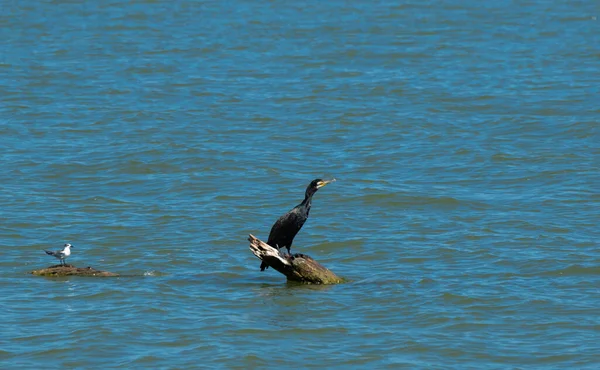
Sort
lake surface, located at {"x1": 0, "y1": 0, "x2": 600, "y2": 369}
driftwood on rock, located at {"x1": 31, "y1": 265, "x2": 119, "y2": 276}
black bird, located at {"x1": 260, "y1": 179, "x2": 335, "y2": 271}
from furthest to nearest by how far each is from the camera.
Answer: driftwood on rock, located at {"x1": 31, "y1": 265, "x2": 119, "y2": 276} → black bird, located at {"x1": 260, "y1": 179, "x2": 335, "y2": 271} → lake surface, located at {"x1": 0, "y1": 0, "x2": 600, "y2": 369}

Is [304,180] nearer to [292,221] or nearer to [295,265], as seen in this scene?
[292,221]

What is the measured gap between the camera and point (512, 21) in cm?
3844

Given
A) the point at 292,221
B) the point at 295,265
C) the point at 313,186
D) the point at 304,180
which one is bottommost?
the point at 295,265

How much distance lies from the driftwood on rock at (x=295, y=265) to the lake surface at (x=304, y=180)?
224mm

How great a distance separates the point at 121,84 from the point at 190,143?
645 centimetres

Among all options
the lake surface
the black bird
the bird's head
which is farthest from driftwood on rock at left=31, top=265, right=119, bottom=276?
the bird's head

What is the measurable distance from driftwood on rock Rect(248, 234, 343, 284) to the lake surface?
22 cm

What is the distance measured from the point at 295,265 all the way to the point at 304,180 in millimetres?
7076

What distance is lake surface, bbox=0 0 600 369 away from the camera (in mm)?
13352

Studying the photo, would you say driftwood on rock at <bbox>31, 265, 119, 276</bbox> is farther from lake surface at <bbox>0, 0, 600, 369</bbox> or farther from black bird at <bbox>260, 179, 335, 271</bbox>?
black bird at <bbox>260, 179, 335, 271</bbox>

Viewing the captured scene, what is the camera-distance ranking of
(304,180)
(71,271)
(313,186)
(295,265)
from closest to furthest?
(295,265), (313,186), (71,271), (304,180)

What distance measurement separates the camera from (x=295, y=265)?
1476 cm

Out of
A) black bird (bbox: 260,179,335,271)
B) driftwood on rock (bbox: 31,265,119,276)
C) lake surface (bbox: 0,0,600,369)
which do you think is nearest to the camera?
lake surface (bbox: 0,0,600,369)

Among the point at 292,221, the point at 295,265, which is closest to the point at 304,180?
the point at 292,221
